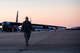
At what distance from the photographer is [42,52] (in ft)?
51.0

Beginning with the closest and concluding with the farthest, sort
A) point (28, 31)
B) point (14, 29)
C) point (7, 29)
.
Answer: point (28, 31) → point (7, 29) → point (14, 29)

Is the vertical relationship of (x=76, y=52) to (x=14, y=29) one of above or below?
above

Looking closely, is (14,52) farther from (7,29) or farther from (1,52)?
(7,29)

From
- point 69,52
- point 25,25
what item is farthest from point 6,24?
point 69,52

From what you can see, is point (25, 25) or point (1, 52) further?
point (25, 25)

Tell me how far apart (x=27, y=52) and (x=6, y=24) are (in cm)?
6432

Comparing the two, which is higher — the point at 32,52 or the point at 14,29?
the point at 32,52

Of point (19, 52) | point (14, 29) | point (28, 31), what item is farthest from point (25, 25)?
point (14, 29)

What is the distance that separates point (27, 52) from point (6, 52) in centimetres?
105

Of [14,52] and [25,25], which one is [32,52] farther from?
[25,25]

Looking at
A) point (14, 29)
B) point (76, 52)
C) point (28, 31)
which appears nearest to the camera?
point (76, 52)

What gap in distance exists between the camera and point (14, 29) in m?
83.7

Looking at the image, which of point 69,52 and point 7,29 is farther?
point 7,29

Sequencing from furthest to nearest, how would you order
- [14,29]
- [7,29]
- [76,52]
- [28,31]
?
1. [14,29]
2. [7,29]
3. [28,31]
4. [76,52]
